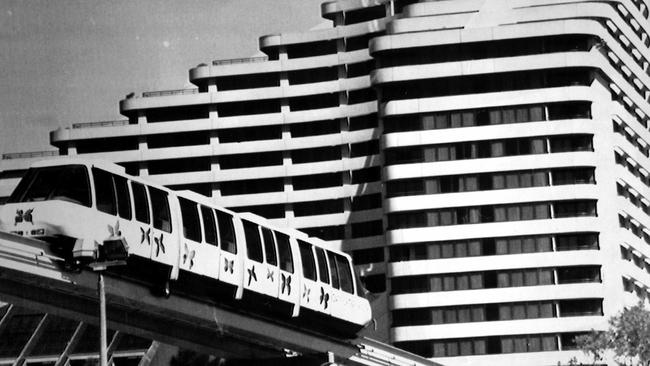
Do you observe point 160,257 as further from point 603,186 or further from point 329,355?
point 603,186

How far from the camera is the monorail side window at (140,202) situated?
41.7m

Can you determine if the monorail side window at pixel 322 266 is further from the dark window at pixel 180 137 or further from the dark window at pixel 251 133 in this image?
the dark window at pixel 180 137

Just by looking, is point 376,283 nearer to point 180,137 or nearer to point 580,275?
point 580,275

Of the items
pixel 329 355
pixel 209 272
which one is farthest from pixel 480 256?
pixel 209 272

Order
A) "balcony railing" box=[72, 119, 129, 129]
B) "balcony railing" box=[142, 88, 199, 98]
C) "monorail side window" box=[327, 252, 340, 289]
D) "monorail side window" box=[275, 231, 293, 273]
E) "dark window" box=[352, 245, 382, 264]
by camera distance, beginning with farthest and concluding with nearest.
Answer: "balcony railing" box=[142, 88, 199, 98] < "balcony railing" box=[72, 119, 129, 129] < "dark window" box=[352, 245, 382, 264] < "monorail side window" box=[327, 252, 340, 289] < "monorail side window" box=[275, 231, 293, 273]

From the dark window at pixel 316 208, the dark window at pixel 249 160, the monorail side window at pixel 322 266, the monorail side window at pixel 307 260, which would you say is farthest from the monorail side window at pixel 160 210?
the dark window at pixel 249 160

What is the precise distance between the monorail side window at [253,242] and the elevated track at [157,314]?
6.61 ft

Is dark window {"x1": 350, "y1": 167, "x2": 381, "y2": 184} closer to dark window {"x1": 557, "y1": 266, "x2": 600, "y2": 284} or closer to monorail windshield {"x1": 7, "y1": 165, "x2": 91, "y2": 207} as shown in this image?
dark window {"x1": 557, "y1": 266, "x2": 600, "y2": 284}

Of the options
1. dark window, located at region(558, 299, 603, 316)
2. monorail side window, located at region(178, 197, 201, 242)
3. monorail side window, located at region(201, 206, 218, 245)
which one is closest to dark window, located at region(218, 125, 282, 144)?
dark window, located at region(558, 299, 603, 316)

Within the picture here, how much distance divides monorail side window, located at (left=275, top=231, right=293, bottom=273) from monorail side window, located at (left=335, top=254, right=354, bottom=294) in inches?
186

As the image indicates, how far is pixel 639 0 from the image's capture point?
14525 centimetres

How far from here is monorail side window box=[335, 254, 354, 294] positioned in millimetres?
55625

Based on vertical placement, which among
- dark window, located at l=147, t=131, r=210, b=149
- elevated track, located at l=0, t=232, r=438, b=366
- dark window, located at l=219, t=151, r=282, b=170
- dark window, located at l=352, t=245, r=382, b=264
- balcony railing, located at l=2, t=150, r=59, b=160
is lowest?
elevated track, located at l=0, t=232, r=438, b=366

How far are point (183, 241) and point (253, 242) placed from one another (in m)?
5.14
